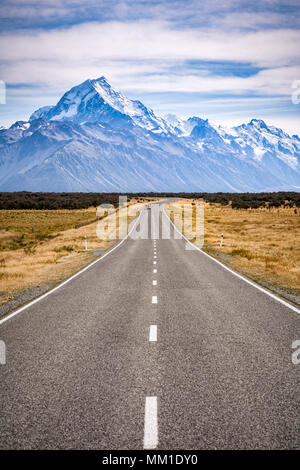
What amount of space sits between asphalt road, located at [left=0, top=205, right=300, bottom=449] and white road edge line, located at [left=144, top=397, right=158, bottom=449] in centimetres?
1

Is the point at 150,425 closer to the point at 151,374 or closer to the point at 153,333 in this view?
the point at 151,374

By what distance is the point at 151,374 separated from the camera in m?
5.66

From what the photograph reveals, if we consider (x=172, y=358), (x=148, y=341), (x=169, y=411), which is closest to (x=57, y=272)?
(x=148, y=341)

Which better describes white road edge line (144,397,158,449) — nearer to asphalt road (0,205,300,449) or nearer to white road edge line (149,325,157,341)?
asphalt road (0,205,300,449)

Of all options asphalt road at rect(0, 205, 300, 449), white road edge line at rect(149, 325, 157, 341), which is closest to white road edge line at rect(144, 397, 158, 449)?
asphalt road at rect(0, 205, 300, 449)

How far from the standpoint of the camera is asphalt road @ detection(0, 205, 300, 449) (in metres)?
4.17

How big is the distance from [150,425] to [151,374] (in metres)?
1.36

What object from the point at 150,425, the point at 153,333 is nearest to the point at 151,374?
the point at 150,425

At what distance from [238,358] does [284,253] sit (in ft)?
Answer: 57.0

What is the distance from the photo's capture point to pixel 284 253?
72.7 ft

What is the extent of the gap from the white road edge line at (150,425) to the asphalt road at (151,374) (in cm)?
1

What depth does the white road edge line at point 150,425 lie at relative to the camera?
13.1 ft
